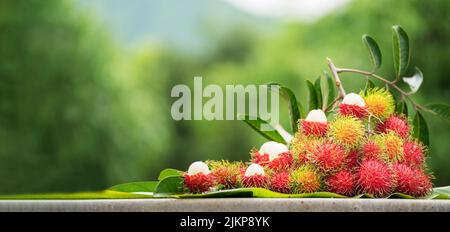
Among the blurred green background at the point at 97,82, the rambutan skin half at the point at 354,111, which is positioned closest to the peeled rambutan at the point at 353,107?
the rambutan skin half at the point at 354,111

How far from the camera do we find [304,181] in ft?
3.14

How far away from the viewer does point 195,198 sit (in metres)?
0.87

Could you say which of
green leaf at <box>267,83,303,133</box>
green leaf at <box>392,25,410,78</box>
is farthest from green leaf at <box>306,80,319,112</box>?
green leaf at <box>392,25,410,78</box>

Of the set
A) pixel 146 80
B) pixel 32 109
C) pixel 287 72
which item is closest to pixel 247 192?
pixel 32 109

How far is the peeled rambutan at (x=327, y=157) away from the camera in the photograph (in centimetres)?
97

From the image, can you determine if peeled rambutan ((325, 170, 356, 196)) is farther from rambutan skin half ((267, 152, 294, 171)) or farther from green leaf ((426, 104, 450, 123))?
green leaf ((426, 104, 450, 123))

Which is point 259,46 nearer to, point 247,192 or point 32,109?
point 32,109

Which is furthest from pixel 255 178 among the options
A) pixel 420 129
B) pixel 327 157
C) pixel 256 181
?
pixel 420 129

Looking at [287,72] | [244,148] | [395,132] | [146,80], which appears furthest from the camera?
[146,80]

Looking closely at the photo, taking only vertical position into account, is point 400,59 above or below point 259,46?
below

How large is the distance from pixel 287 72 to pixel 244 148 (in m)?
2.35

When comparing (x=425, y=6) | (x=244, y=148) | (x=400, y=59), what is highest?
(x=425, y=6)

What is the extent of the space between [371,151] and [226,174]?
0.21 metres

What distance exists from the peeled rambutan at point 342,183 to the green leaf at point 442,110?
1.20 feet
